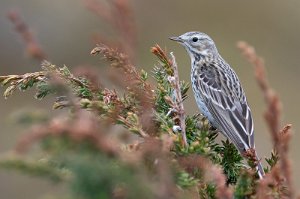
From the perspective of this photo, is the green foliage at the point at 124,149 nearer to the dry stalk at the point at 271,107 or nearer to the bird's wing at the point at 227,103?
the dry stalk at the point at 271,107

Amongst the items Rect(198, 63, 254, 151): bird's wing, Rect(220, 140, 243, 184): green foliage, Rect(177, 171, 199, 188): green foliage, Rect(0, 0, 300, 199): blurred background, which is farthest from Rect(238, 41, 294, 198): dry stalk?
Rect(0, 0, 300, 199): blurred background

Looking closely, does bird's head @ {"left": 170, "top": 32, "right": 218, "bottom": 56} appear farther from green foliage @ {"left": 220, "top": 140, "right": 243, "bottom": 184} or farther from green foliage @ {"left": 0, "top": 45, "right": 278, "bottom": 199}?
green foliage @ {"left": 220, "top": 140, "right": 243, "bottom": 184}

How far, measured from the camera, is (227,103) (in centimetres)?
611

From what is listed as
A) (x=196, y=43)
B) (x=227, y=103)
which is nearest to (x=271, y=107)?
(x=227, y=103)

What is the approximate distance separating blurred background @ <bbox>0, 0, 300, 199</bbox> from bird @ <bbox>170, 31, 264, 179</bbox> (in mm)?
9621

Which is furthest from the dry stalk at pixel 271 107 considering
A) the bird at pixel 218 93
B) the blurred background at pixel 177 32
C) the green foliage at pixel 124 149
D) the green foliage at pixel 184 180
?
the blurred background at pixel 177 32

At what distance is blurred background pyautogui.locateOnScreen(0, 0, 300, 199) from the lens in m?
17.6

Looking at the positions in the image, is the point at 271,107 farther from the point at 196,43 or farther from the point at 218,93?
the point at 196,43

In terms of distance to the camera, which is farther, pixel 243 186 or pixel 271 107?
pixel 243 186

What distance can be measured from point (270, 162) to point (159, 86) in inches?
31.0

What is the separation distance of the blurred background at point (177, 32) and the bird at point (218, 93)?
31.6ft

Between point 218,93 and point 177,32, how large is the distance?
12419 millimetres

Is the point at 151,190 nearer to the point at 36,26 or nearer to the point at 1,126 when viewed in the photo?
the point at 1,126


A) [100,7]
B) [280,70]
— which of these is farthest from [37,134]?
[280,70]
